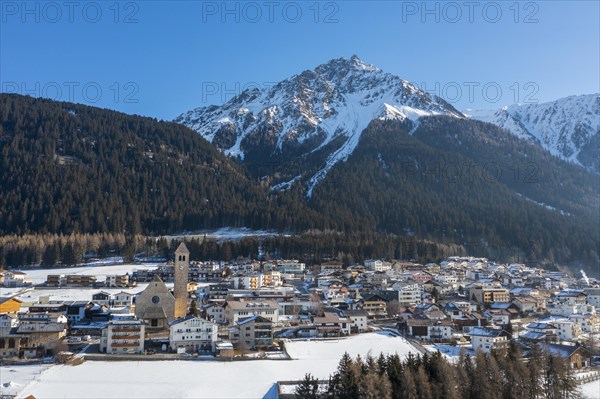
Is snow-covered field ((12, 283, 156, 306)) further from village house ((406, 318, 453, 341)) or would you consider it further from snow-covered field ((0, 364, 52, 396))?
village house ((406, 318, 453, 341))

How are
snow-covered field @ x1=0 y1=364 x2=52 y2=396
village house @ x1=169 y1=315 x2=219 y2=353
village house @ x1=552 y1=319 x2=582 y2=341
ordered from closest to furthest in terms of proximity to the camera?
snow-covered field @ x1=0 y1=364 x2=52 y2=396 < village house @ x1=169 y1=315 x2=219 y2=353 < village house @ x1=552 y1=319 x2=582 y2=341

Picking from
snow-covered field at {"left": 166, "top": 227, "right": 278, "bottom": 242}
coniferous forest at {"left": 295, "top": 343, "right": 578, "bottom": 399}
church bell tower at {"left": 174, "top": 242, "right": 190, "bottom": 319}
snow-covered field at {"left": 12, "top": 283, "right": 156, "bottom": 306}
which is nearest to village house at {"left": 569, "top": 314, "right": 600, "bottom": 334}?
coniferous forest at {"left": 295, "top": 343, "right": 578, "bottom": 399}

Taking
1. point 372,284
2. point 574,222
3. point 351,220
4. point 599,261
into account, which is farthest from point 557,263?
point 372,284

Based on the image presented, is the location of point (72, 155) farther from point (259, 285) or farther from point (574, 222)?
point (574, 222)

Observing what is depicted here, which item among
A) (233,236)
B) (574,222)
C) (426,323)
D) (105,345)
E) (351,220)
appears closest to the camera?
(105,345)

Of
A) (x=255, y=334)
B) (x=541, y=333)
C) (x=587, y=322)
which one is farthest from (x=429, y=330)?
(x=587, y=322)

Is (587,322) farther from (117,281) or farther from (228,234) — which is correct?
(228,234)
